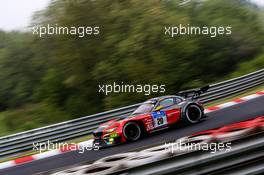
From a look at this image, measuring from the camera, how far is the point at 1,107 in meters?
25.5

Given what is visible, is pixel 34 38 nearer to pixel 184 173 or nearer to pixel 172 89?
pixel 172 89

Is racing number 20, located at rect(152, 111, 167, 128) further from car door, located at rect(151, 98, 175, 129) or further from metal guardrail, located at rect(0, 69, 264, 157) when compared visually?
metal guardrail, located at rect(0, 69, 264, 157)

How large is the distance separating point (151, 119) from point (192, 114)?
3.79 feet

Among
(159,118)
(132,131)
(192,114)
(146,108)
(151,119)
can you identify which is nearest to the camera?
(132,131)

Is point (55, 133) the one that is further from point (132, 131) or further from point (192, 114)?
point (192, 114)

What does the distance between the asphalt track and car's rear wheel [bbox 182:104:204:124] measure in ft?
0.74

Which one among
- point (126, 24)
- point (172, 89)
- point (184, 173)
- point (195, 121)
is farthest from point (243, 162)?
point (126, 24)

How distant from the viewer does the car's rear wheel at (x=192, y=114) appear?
10.2 metres

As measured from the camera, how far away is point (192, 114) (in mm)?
10328

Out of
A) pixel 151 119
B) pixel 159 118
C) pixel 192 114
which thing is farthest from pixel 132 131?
pixel 192 114

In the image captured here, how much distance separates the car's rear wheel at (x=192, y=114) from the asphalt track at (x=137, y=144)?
0.23 meters

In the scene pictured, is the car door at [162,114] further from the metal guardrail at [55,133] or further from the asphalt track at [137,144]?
the metal guardrail at [55,133]

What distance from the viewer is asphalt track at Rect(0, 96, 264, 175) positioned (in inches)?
338

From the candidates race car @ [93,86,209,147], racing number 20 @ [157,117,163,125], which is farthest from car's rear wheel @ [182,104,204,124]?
racing number 20 @ [157,117,163,125]
